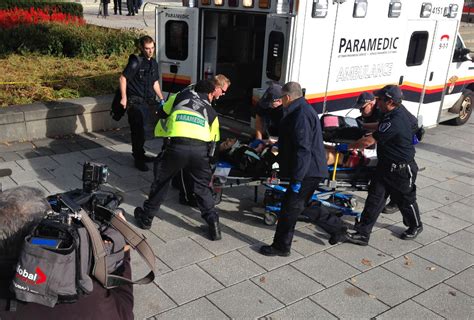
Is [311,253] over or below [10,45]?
below

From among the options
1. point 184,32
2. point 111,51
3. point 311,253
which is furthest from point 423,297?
point 111,51

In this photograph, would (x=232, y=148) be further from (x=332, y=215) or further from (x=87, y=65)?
(x=87, y=65)

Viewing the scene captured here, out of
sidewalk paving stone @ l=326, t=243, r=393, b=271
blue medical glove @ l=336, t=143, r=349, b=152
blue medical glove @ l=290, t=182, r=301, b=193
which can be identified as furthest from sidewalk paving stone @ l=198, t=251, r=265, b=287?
blue medical glove @ l=336, t=143, r=349, b=152

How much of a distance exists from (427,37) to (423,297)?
527 centimetres

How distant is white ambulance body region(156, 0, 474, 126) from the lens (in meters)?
6.34

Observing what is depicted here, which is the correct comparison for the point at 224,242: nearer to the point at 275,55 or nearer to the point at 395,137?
the point at 395,137

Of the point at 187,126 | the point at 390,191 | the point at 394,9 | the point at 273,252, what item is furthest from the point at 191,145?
the point at 394,9

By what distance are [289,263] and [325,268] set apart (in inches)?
14.0

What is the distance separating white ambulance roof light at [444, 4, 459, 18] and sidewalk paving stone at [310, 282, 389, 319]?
6.03 metres

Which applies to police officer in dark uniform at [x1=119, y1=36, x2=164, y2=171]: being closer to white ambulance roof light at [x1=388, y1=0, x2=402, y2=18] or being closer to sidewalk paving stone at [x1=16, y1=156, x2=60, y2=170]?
sidewalk paving stone at [x1=16, y1=156, x2=60, y2=170]

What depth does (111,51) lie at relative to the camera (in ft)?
38.7

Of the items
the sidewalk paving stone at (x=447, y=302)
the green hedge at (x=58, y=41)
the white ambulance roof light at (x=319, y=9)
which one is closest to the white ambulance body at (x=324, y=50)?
the white ambulance roof light at (x=319, y=9)

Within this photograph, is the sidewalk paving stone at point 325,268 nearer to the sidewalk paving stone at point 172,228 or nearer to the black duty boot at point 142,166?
the sidewalk paving stone at point 172,228

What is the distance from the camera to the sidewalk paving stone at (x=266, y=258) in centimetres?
473
